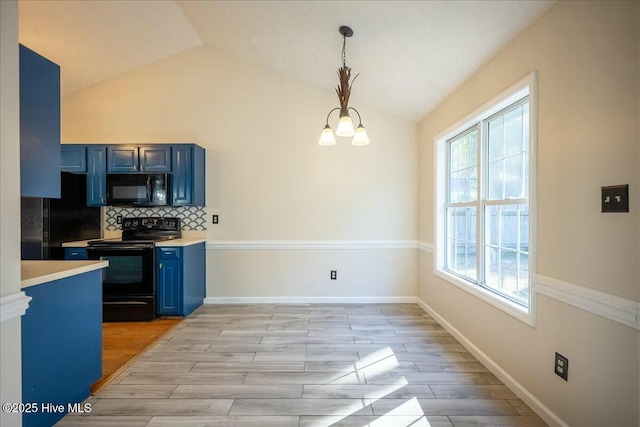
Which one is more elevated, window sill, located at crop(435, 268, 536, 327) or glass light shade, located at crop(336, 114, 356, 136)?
glass light shade, located at crop(336, 114, 356, 136)

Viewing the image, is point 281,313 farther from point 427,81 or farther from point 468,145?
point 427,81

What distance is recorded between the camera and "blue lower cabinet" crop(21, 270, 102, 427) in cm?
162

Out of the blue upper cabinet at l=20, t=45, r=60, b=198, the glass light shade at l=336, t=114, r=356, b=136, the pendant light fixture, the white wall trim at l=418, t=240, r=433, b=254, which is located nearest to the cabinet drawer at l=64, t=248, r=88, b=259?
the blue upper cabinet at l=20, t=45, r=60, b=198

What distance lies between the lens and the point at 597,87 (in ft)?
4.81

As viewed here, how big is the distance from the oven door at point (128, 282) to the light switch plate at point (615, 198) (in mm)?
3825

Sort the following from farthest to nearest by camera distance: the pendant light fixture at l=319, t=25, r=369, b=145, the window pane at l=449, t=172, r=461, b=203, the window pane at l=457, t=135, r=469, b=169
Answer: the window pane at l=449, t=172, r=461, b=203
the window pane at l=457, t=135, r=469, b=169
the pendant light fixture at l=319, t=25, r=369, b=145

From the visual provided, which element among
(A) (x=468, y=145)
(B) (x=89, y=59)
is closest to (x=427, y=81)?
(A) (x=468, y=145)

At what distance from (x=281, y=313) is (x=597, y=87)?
11.1 ft

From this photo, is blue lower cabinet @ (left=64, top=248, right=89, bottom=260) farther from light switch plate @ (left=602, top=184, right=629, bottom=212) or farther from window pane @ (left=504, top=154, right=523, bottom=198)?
light switch plate @ (left=602, top=184, right=629, bottom=212)

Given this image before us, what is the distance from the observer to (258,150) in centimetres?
410

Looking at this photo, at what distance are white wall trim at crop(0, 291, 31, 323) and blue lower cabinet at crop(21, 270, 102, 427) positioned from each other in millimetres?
316

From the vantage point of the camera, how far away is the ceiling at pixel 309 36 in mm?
2189

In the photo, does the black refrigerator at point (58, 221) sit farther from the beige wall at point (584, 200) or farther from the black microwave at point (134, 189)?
the beige wall at point (584, 200)

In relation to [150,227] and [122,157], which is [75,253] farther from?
[122,157]
